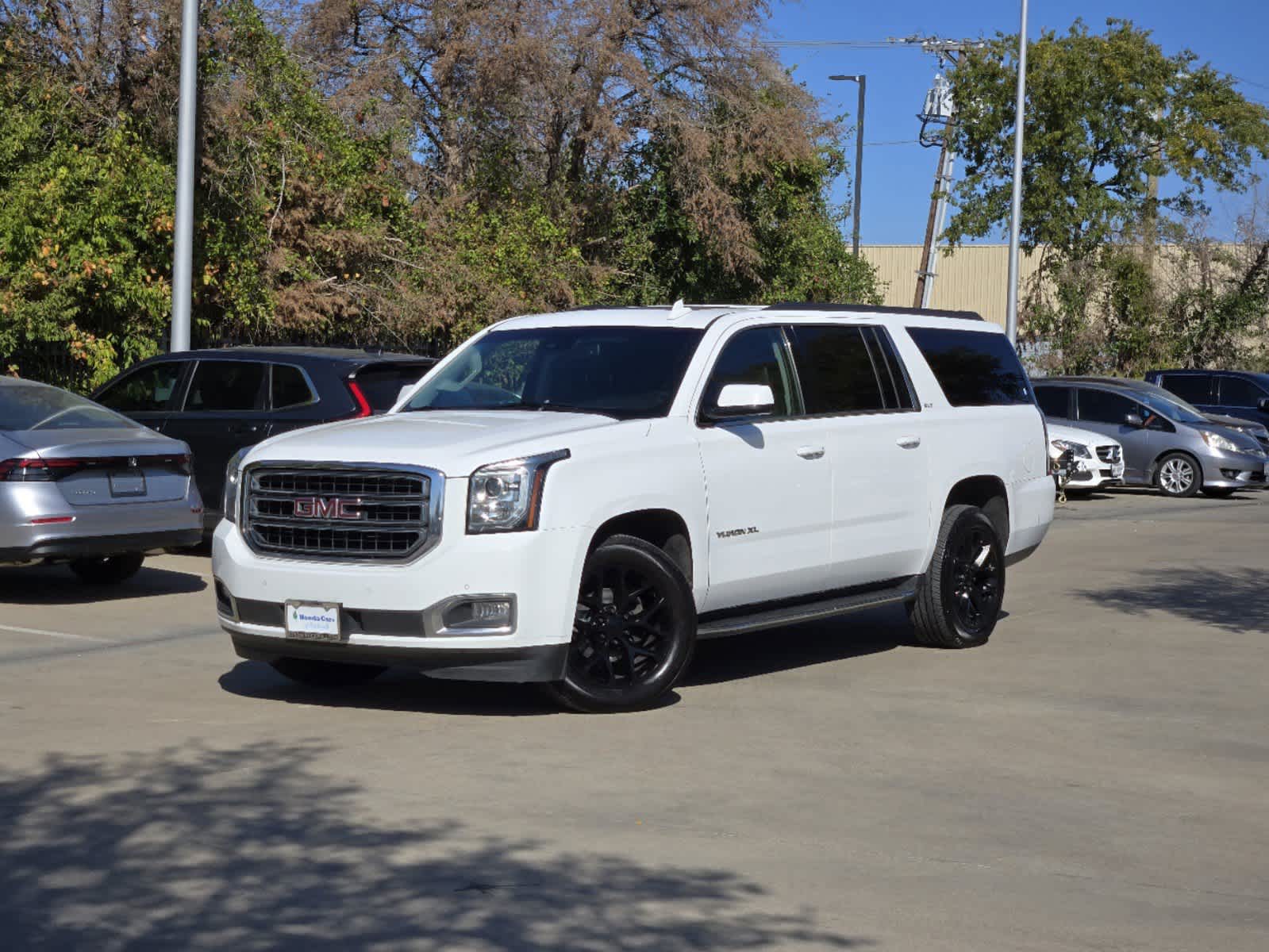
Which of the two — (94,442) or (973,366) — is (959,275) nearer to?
(973,366)

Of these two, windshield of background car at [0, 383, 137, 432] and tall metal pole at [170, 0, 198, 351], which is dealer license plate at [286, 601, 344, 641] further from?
tall metal pole at [170, 0, 198, 351]

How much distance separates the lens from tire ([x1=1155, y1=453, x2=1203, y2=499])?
26.7 m

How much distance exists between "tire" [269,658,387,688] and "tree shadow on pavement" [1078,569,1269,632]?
19.8ft

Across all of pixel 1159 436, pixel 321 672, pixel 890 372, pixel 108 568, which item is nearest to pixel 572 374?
pixel 321 672

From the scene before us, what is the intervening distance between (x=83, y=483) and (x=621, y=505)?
511 cm

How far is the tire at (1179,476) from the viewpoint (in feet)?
87.6

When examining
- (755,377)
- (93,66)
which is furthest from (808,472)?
(93,66)

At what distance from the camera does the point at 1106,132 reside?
42.2 meters

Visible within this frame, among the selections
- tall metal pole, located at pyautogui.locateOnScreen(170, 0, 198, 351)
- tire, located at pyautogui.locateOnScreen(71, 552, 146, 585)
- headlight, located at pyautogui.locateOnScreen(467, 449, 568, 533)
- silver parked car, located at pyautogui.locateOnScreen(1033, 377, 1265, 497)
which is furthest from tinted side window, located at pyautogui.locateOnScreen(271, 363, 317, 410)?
silver parked car, located at pyautogui.locateOnScreen(1033, 377, 1265, 497)

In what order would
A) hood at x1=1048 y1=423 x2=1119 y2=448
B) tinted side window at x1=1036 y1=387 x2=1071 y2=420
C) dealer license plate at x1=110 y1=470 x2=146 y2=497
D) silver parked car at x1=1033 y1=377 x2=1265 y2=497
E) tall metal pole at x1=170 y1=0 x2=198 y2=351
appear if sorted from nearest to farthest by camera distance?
1. dealer license plate at x1=110 y1=470 x2=146 y2=497
2. tall metal pole at x1=170 y1=0 x2=198 y2=351
3. hood at x1=1048 y1=423 x2=1119 y2=448
4. silver parked car at x1=1033 y1=377 x2=1265 y2=497
5. tinted side window at x1=1036 y1=387 x2=1071 y2=420

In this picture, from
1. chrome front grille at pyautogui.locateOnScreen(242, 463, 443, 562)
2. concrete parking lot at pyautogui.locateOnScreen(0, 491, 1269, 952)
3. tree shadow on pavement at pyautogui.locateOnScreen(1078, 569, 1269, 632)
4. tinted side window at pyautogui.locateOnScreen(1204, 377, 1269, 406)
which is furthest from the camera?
tinted side window at pyautogui.locateOnScreen(1204, 377, 1269, 406)

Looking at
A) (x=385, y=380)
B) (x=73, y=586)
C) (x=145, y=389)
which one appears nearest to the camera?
(x=73, y=586)

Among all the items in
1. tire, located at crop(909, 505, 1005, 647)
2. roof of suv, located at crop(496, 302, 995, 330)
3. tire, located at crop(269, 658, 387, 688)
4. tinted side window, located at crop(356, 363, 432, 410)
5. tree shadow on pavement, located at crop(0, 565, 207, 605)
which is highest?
roof of suv, located at crop(496, 302, 995, 330)

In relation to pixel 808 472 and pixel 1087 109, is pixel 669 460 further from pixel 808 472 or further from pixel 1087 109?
pixel 1087 109
